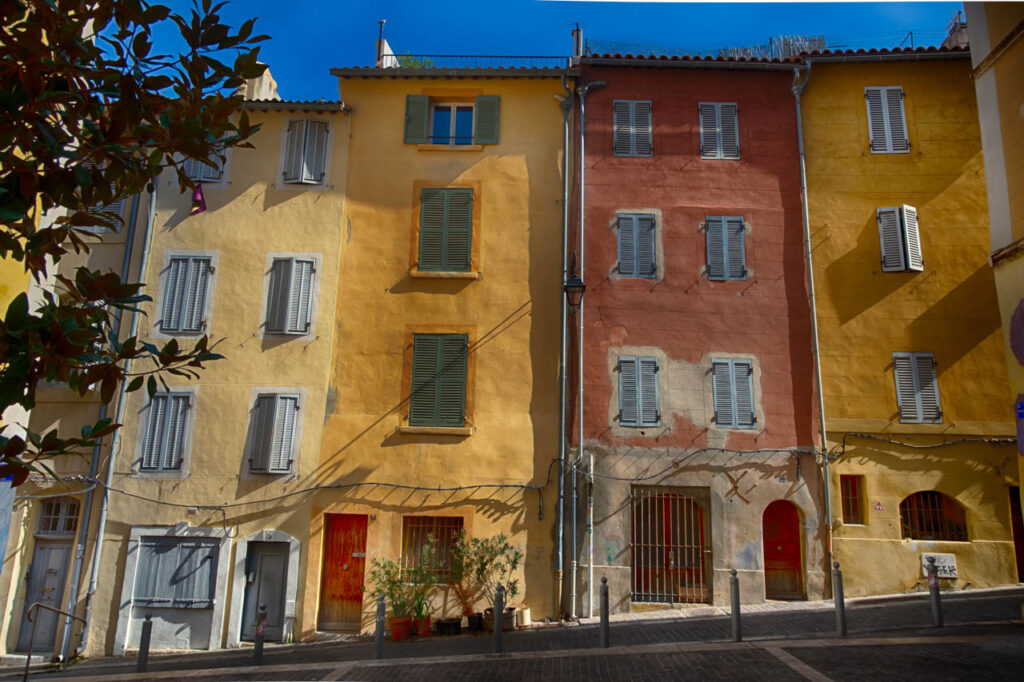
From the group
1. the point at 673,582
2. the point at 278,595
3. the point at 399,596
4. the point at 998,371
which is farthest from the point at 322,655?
the point at 998,371

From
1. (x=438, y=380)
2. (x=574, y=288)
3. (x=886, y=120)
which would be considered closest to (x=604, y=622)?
(x=574, y=288)

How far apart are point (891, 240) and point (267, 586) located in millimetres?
13996

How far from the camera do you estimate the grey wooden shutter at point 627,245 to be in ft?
48.5

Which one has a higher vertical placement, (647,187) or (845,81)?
(845,81)

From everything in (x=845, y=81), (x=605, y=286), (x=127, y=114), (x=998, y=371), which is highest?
(x=845, y=81)

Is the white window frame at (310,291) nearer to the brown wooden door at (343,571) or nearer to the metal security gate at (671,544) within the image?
the brown wooden door at (343,571)

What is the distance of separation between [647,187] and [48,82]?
12.4m

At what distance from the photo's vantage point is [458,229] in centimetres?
1508

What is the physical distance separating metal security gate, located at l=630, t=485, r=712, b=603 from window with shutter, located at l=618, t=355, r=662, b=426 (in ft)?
4.31

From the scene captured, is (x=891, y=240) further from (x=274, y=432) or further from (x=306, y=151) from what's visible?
(x=274, y=432)

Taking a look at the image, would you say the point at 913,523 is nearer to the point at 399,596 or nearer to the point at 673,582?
the point at 673,582

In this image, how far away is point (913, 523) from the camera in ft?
45.3

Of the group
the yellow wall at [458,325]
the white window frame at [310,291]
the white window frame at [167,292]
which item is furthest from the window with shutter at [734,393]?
the white window frame at [167,292]

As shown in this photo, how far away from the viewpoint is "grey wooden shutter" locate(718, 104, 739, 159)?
1530cm
